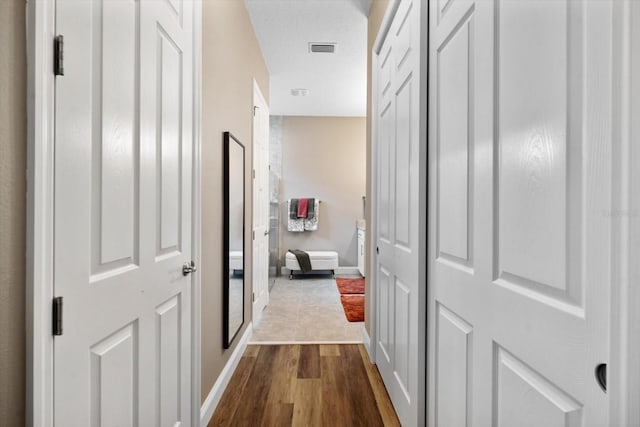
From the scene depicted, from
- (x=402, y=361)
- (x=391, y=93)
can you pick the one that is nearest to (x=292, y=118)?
(x=391, y=93)

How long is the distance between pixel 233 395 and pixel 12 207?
5.89 ft

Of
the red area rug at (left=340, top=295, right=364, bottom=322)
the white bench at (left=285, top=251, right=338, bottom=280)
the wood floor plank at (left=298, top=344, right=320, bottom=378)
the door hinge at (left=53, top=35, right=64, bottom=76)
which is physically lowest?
the wood floor plank at (left=298, top=344, right=320, bottom=378)

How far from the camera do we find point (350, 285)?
5.09 metres

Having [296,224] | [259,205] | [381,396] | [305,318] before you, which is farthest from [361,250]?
[381,396]

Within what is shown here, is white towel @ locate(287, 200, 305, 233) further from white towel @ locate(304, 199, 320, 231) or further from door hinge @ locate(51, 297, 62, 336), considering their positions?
door hinge @ locate(51, 297, 62, 336)

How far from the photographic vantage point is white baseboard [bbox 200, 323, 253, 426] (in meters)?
1.75

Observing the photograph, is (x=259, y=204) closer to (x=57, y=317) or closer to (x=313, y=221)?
(x=313, y=221)

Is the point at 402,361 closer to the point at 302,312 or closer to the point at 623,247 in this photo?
the point at 623,247

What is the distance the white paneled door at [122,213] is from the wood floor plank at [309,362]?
100cm

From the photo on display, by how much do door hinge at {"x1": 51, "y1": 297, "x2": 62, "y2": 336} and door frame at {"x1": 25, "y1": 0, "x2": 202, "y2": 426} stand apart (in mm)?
11

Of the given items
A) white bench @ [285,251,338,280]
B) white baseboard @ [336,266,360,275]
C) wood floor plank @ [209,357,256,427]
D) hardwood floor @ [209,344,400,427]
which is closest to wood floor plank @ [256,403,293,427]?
hardwood floor @ [209,344,400,427]

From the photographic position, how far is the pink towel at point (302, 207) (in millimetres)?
5969

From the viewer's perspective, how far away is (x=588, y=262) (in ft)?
2.06

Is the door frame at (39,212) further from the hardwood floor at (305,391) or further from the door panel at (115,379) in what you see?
the hardwood floor at (305,391)
